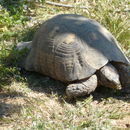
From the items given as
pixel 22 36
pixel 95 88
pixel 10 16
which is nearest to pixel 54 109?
→ pixel 95 88

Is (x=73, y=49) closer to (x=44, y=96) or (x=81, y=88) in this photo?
(x=81, y=88)

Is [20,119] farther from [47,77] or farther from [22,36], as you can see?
[22,36]

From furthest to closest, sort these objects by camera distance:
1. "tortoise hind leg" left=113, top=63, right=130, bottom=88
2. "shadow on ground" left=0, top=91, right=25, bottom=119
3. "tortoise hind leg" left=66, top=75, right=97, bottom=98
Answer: "tortoise hind leg" left=113, top=63, right=130, bottom=88 → "tortoise hind leg" left=66, top=75, right=97, bottom=98 → "shadow on ground" left=0, top=91, right=25, bottom=119

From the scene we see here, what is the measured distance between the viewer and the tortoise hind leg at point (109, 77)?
5.28 m

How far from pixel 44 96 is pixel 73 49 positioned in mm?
765

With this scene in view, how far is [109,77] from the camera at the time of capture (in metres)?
5.28

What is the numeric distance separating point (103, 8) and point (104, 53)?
226 centimetres

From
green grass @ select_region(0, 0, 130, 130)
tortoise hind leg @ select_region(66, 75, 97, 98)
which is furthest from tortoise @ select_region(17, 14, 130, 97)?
green grass @ select_region(0, 0, 130, 130)

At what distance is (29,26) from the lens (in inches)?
299

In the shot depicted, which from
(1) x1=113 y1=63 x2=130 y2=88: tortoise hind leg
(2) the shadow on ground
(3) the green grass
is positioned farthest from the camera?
(1) x1=113 y1=63 x2=130 y2=88: tortoise hind leg

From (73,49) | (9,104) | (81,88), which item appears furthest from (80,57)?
(9,104)

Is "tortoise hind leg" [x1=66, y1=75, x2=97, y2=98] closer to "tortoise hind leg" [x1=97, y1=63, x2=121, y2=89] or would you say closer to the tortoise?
the tortoise

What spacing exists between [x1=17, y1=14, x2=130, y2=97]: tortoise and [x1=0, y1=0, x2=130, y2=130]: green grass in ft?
0.68

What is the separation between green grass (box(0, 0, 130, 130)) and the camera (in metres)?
4.34
